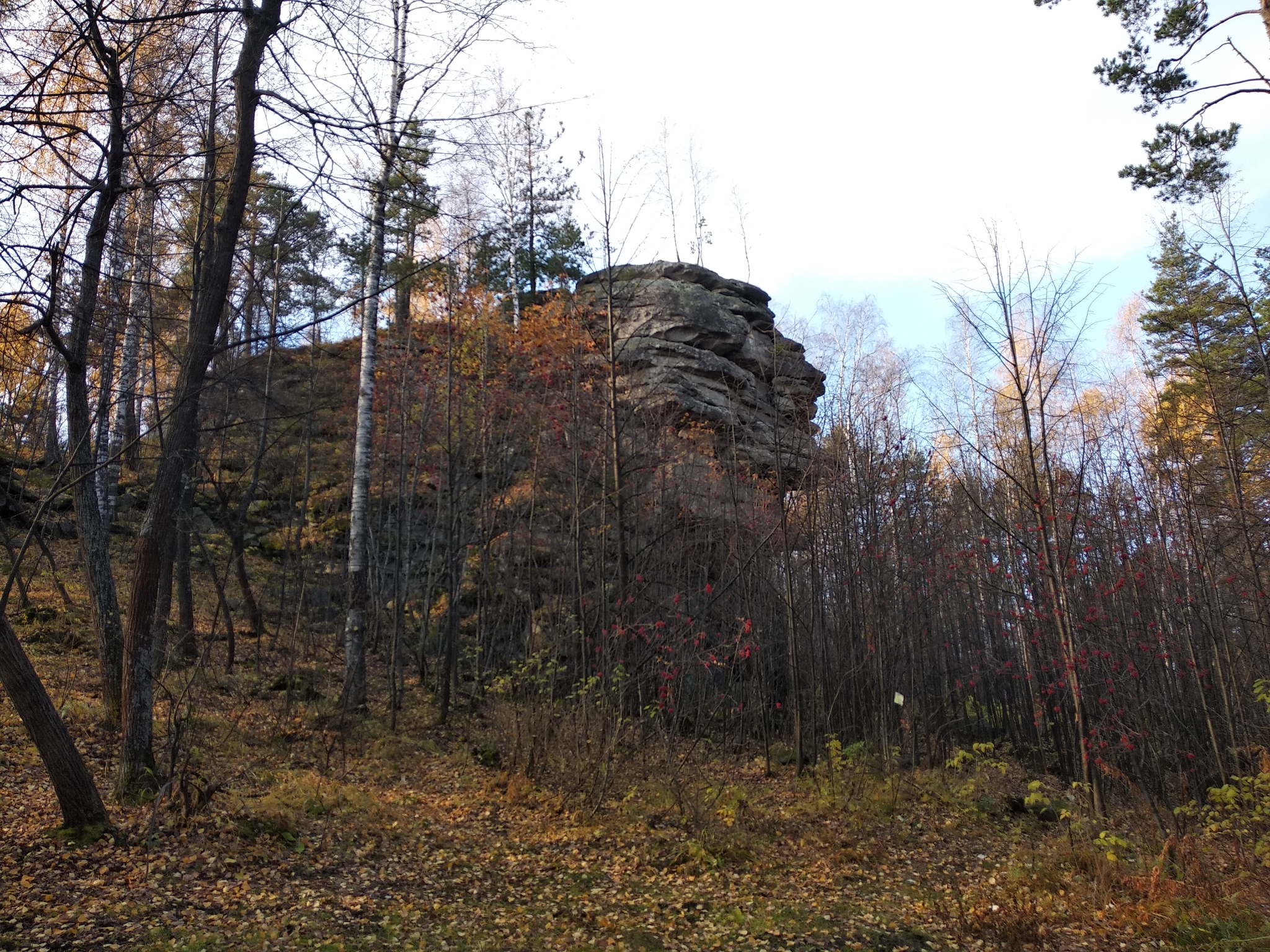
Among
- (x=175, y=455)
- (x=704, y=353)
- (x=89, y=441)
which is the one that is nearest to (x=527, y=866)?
(x=175, y=455)

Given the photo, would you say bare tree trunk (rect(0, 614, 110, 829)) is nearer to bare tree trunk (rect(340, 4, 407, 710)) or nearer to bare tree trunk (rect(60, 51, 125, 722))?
bare tree trunk (rect(60, 51, 125, 722))

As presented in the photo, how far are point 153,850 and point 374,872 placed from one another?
145 centimetres

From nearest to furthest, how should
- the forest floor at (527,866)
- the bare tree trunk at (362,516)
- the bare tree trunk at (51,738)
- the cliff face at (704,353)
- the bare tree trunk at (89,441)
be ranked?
the forest floor at (527,866) < the bare tree trunk at (51,738) < the bare tree trunk at (89,441) < the bare tree trunk at (362,516) < the cliff face at (704,353)

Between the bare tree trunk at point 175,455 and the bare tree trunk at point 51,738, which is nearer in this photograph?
the bare tree trunk at point 51,738

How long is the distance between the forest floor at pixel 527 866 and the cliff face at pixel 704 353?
7.64 metres

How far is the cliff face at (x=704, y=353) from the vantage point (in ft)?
51.6

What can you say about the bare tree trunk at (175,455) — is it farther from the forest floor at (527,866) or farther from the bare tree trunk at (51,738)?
the bare tree trunk at (51,738)

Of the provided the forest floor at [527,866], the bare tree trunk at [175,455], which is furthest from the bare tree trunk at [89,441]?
the forest floor at [527,866]

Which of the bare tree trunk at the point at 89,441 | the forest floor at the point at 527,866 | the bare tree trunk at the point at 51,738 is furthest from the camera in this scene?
the bare tree trunk at the point at 89,441

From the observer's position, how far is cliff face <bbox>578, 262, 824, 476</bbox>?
1574cm

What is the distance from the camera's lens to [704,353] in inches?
704

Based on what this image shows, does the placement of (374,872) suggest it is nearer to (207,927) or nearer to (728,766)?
(207,927)

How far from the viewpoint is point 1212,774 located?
8.62 m

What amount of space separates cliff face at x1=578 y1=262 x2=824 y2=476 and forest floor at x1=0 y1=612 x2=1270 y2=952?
25.1 ft
